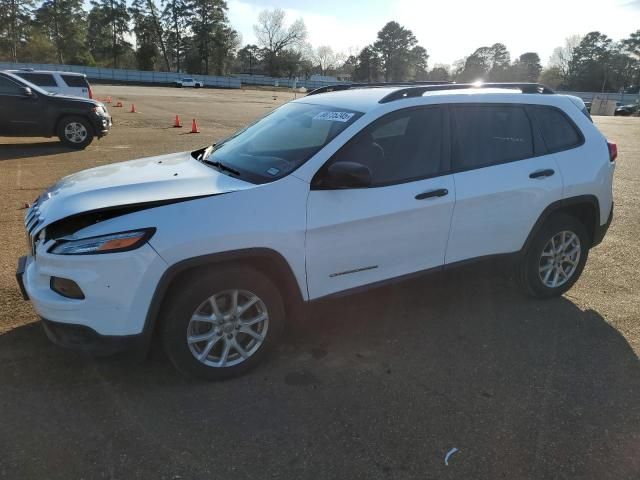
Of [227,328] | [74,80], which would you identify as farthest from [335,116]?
[74,80]

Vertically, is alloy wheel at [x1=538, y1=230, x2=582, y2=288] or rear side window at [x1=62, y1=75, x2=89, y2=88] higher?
rear side window at [x1=62, y1=75, x2=89, y2=88]

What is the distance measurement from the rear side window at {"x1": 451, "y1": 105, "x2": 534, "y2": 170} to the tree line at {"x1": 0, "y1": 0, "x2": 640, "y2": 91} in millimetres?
72278

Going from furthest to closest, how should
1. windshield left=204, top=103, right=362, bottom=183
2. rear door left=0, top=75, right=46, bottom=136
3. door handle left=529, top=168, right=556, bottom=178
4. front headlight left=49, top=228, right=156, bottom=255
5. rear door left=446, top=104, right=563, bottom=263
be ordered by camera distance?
rear door left=0, top=75, right=46, bottom=136 → door handle left=529, top=168, right=556, bottom=178 → rear door left=446, top=104, right=563, bottom=263 → windshield left=204, top=103, right=362, bottom=183 → front headlight left=49, top=228, right=156, bottom=255

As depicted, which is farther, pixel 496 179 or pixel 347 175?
pixel 496 179

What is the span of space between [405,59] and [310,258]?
112 metres

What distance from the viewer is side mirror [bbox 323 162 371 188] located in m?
3.11

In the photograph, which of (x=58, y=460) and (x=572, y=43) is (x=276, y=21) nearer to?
(x=572, y=43)

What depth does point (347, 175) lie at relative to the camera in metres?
3.13

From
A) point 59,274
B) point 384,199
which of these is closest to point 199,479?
point 59,274

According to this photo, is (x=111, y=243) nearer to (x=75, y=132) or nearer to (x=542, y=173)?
(x=542, y=173)

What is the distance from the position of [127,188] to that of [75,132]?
34.1 feet

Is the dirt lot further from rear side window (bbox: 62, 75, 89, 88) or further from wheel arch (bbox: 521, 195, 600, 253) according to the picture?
rear side window (bbox: 62, 75, 89, 88)

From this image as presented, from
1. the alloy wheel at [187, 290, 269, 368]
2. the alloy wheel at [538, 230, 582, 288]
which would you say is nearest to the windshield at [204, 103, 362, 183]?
the alloy wheel at [187, 290, 269, 368]

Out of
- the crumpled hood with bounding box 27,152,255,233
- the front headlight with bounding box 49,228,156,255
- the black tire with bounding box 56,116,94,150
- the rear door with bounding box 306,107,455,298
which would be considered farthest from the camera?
the black tire with bounding box 56,116,94,150
